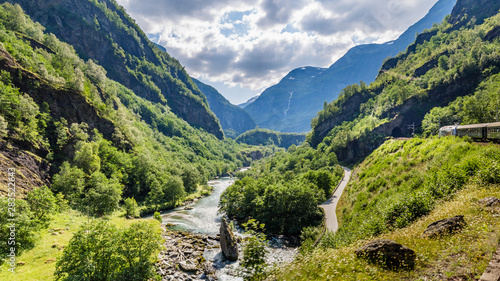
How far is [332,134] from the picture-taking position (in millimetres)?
141125

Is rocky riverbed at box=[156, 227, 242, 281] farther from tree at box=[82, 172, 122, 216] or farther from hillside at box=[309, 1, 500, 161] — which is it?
hillside at box=[309, 1, 500, 161]

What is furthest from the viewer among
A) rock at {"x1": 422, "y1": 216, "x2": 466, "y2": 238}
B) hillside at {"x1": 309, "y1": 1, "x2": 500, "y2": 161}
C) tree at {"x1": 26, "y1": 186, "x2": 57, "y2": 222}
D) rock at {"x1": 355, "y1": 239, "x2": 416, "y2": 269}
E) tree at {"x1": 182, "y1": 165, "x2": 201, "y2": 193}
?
tree at {"x1": 182, "y1": 165, "x2": 201, "y2": 193}

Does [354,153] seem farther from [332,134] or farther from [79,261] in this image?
[79,261]

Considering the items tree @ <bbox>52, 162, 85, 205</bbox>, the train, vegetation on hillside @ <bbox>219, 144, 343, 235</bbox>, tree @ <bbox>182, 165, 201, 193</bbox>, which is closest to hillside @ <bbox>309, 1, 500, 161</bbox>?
the train

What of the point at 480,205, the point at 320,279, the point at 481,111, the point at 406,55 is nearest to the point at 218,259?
the point at 320,279

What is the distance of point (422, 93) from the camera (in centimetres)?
9925

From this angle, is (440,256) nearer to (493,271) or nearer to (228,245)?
(493,271)

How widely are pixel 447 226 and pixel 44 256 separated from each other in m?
42.0

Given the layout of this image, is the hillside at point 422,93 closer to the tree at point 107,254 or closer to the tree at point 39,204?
the tree at point 107,254

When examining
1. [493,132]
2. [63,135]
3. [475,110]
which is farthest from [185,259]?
[475,110]

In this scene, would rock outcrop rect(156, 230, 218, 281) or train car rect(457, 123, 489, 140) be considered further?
train car rect(457, 123, 489, 140)

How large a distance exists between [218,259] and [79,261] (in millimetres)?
18799

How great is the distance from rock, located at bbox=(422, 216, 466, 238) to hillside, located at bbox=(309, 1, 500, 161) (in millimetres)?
69530

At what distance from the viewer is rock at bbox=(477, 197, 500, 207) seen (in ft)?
42.9
